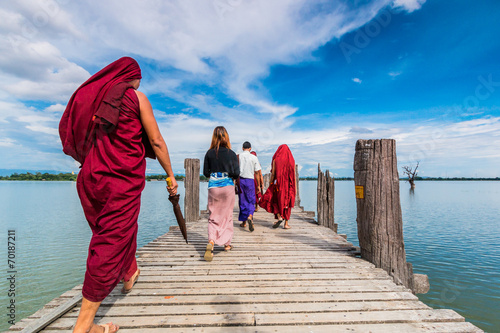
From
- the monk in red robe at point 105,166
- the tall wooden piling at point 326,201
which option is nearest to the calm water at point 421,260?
the tall wooden piling at point 326,201

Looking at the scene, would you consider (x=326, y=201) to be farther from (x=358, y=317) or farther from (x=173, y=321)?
(x=173, y=321)

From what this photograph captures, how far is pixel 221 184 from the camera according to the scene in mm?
4031

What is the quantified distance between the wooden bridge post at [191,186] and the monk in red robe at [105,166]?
4875 mm

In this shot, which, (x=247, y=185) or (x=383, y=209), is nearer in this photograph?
(x=383, y=209)

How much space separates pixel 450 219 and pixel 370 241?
54.7 feet

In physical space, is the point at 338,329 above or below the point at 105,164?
below

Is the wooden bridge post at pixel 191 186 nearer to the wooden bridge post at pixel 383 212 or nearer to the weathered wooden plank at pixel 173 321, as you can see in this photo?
the wooden bridge post at pixel 383 212

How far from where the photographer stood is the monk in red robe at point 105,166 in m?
1.88

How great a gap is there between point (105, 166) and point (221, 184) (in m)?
2.20

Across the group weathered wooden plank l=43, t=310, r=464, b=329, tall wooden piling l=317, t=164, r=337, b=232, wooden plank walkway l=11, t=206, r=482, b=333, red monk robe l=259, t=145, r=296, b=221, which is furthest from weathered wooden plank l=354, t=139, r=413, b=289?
tall wooden piling l=317, t=164, r=337, b=232

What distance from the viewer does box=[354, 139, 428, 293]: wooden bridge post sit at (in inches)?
123

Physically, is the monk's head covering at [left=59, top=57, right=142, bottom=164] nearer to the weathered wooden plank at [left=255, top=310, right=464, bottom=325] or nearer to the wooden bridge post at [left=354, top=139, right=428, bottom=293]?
the weathered wooden plank at [left=255, top=310, right=464, bottom=325]

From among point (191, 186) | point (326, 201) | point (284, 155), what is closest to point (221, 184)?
point (284, 155)

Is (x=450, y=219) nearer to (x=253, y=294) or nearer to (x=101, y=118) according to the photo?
(x=253, y=294)
